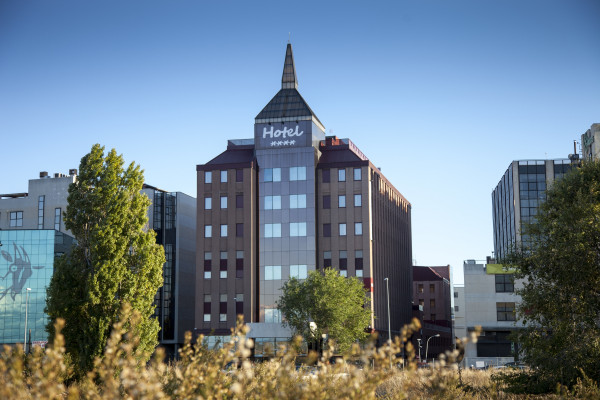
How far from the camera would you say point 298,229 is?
9900 centimetres

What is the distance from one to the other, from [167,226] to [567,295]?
9794 centimetres

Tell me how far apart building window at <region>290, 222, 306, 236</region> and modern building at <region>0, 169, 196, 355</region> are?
26.2 metres

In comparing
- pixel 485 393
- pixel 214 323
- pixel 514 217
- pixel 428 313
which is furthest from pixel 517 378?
pixel 428 313

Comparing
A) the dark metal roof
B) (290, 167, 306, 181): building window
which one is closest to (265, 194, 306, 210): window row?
(290, 167, 306, 181): building window

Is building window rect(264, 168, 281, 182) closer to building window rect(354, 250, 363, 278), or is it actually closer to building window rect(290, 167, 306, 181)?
building window rect(290, 167, 306, 181)

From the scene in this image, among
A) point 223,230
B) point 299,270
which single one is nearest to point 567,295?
point 299,270

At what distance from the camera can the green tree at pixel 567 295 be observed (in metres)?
27.6

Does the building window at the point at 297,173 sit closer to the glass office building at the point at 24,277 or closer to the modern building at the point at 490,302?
the modern building at the point at 490,302

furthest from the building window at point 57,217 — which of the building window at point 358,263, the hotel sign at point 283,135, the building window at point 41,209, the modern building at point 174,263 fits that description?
the building window at point 358,263

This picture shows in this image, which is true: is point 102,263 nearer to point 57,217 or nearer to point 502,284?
point 502,284

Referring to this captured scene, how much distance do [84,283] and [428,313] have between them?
138m

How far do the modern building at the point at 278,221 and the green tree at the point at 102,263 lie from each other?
5943 centimetres

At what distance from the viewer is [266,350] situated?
32.4 ft

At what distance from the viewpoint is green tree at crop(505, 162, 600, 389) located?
27609 millimetres
